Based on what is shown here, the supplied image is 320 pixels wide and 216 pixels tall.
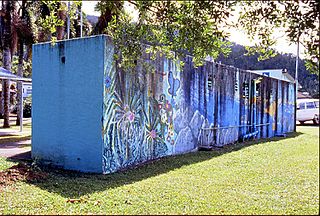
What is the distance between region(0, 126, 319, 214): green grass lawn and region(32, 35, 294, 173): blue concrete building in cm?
70

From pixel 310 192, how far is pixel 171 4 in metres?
4.25

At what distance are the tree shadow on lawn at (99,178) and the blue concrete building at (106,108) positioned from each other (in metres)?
0.34

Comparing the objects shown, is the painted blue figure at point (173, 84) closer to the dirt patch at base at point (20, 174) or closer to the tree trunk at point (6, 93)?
the dirt patch at base at point (20, 174)

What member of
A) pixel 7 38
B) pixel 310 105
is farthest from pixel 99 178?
pixel 310 105

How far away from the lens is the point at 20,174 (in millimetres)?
8570

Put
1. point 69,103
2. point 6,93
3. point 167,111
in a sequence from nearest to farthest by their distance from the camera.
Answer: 1. point 69,103
2. point 167,111
3. point 6,93

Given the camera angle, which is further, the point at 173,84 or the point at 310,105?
the point at 310,105

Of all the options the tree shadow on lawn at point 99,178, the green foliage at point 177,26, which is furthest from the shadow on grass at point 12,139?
the green foliage at point 177,26

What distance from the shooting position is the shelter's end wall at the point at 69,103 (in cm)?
951

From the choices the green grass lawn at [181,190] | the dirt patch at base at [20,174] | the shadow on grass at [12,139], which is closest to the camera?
the green grass lawn at [181,190]

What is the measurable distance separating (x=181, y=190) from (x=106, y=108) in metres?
3.00

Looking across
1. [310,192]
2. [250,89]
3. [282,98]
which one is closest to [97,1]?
[310,192]

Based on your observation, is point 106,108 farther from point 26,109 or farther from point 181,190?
point 26,109

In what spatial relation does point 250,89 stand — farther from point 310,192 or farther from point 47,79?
point 310,192
